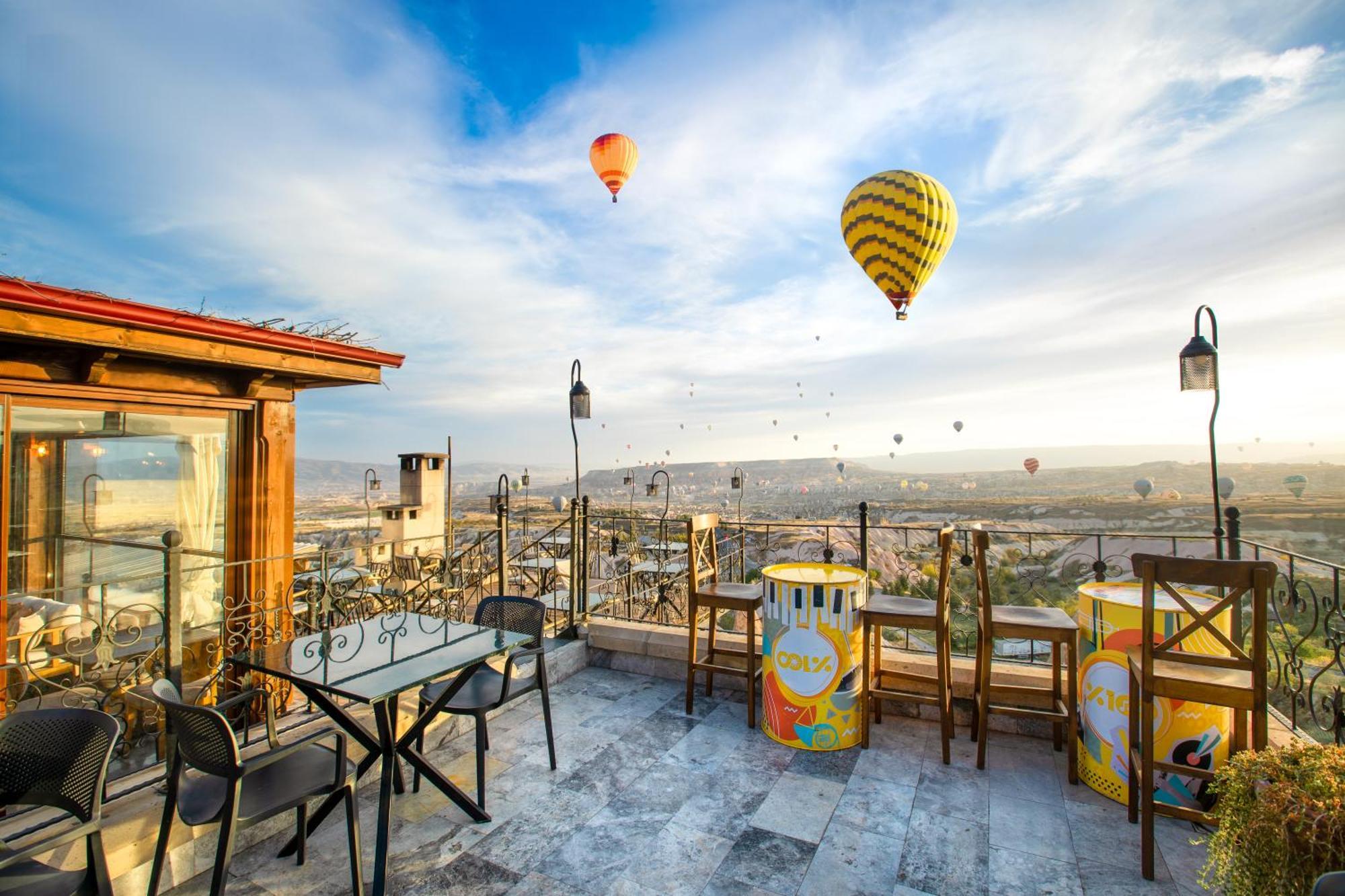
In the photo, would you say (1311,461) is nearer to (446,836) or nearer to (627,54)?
(627,54)

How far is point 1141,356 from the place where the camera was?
22.0m

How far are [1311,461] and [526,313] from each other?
55383 millimetres

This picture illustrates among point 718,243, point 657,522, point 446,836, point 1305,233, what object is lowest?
point 446,836

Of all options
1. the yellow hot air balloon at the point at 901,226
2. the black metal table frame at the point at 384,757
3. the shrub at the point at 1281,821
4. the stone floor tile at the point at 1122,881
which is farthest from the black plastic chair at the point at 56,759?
the yellow hot air balloon at the point at 901,226

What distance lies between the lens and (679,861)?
2410mm

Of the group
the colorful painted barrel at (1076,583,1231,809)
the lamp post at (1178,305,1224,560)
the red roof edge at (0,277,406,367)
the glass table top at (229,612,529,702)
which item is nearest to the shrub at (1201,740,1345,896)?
the colorful painted barrel at (1076,583,1231,809)

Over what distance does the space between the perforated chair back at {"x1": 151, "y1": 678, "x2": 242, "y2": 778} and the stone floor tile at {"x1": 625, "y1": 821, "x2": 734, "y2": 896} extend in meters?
1.58

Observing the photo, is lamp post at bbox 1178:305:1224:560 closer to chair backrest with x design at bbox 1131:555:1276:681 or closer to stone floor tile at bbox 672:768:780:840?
chair backrest with x design at bbox 1131:555:1276:681

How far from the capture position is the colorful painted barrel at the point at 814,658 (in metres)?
3.31

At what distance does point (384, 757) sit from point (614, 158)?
9.57 metres

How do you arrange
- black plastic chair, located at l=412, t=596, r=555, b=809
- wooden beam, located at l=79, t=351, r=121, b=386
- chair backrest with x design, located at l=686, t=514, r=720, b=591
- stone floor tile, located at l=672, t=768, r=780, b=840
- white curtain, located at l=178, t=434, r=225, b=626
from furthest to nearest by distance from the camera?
white curtain, located at l=178, t=434, r=225, b=626 → chair backrest with x design, located at l=686, t=514, r=720, b=591 → wooden beam, located at l=79, t=351, r=121, b=386 → black plastic chair, located at l=412, t=596, r=555, b=809 → stone floor tile, located at l=672, t=768, r=780, b=840

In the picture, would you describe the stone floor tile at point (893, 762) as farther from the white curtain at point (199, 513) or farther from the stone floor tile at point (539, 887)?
the white curtain at point (199, 513)

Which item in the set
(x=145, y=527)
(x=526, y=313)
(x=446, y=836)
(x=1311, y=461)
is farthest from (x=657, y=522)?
(x=1311, y=461)

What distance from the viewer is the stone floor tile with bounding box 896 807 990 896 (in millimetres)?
2236
